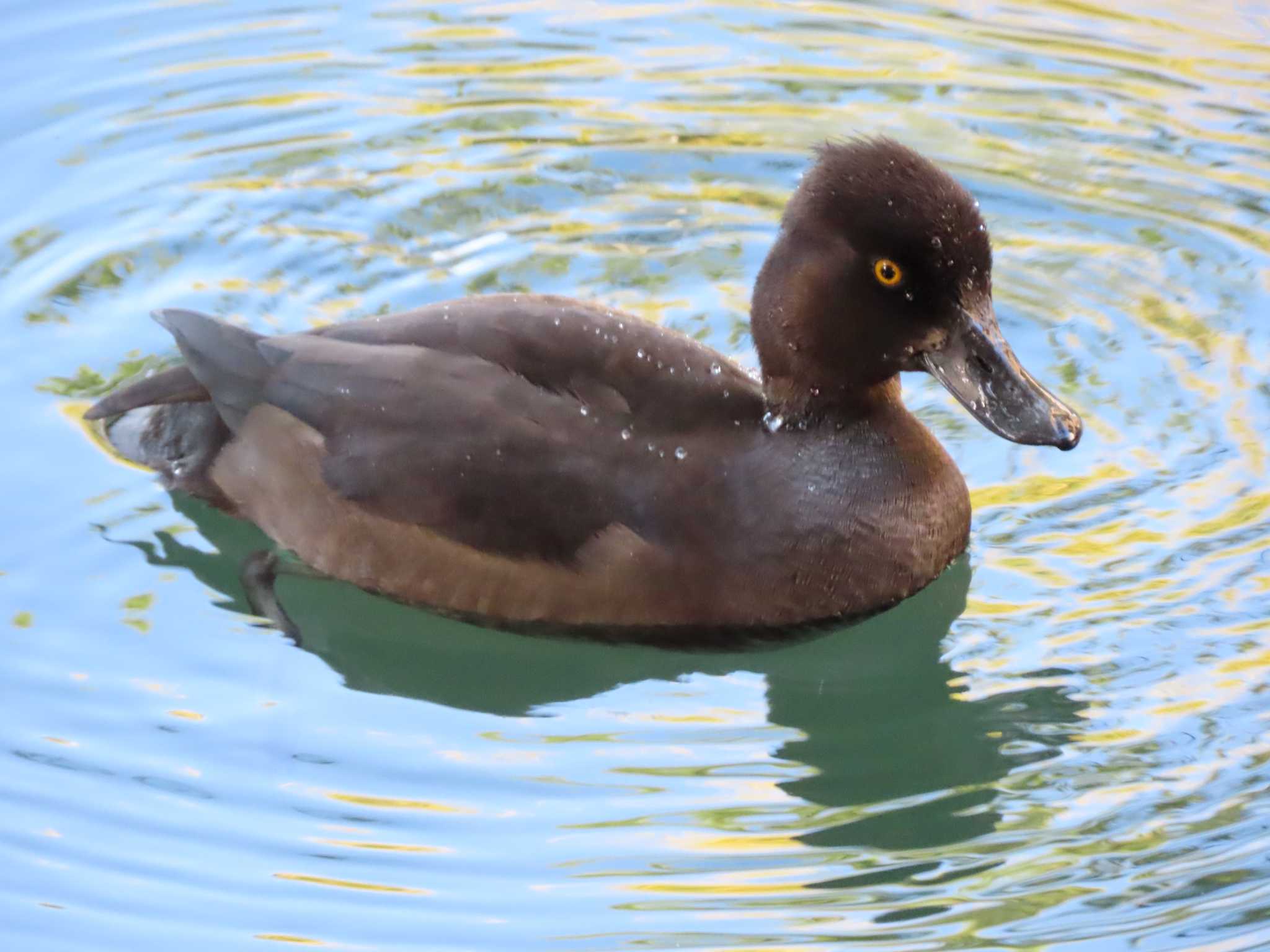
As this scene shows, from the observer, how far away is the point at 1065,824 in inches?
205

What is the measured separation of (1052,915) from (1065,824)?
0.38 m

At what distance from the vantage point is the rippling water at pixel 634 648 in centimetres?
503

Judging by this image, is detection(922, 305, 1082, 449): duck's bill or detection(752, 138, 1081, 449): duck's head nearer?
detection(752, 138, 1081, 449): duck's head

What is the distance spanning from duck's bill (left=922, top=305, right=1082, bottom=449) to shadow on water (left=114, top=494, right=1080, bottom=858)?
2.01 ft

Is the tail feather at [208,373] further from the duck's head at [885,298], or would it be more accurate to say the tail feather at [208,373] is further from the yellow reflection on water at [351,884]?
the yellow reflection on water at [351,884]

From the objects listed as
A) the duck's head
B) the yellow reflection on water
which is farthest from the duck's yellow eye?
the yellow reflection on water

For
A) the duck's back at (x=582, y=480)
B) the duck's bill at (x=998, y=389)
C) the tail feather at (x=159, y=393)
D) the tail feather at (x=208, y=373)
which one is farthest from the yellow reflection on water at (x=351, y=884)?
the duck's bill at (x=998, y=389)

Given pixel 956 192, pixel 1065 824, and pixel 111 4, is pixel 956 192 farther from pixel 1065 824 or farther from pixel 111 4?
pixel 111 4

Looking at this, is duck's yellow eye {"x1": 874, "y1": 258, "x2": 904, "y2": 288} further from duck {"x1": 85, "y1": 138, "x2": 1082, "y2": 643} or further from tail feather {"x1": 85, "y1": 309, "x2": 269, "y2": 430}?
tail feather {"x1": 85, "y1": 309, "x2": 269, "y2": 430}

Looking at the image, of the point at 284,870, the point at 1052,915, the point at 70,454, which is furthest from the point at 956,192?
the point at 70,454

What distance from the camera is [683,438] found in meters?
5.96

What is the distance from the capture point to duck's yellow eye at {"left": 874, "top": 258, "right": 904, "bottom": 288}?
5.92 m

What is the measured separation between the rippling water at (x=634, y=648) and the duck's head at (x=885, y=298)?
67 cm

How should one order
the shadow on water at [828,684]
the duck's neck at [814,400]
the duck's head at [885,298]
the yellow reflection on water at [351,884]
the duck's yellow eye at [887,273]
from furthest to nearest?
1. the duck's neck at [814,400]
2. the duck's yellow eye at [887,273]
3. the duck's head at [885,298]
4. the shadow on water at [828,684]
5. the yellow reflection on water at [351,884]
